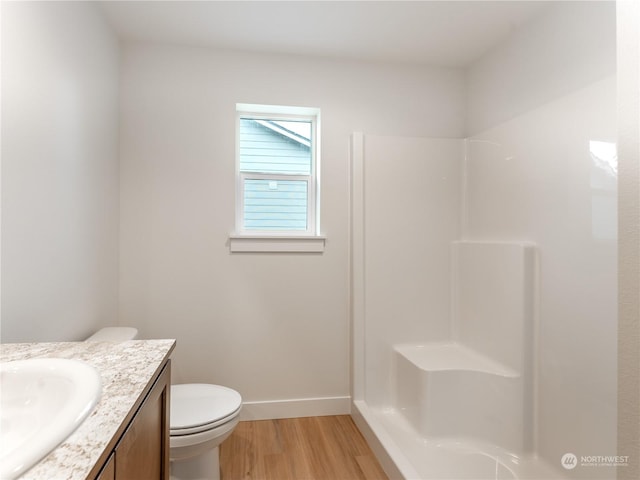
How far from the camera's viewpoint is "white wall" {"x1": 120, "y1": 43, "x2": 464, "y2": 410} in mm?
2307

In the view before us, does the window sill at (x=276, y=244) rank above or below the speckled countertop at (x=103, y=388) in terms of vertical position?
above

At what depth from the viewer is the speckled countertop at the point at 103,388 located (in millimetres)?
514

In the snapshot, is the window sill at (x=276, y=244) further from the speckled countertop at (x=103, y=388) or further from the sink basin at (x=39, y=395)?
the sink basin at (x=39, y=395)

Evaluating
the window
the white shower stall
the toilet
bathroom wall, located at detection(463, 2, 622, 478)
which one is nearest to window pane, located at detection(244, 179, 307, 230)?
the window

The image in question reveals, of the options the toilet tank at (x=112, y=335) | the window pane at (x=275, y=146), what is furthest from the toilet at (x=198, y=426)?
the window pane at (x=275, y=146)

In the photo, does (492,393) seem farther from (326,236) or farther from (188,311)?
(188,311)

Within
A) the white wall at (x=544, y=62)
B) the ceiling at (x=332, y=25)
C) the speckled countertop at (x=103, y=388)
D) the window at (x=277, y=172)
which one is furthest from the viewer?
the window at (x=277, y=172)

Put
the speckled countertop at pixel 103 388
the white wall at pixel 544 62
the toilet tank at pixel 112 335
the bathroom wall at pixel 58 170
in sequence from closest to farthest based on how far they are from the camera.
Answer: the speckled countertop at pixel 103 388
the bathroom wall at pixel 58 170
the white wall at pixel 544 62
the toilet tank at pixel 112 335

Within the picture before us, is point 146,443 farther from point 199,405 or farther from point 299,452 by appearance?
point 299,452

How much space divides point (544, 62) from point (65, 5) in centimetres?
232

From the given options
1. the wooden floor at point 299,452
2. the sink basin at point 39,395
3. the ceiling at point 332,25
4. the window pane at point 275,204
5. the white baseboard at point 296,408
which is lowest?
the wooden floor at point 299,452

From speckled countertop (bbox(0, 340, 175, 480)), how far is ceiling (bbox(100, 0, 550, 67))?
5.80ft

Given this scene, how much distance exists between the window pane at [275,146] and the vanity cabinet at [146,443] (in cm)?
172

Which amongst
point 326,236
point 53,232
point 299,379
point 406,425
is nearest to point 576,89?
point 326,236
